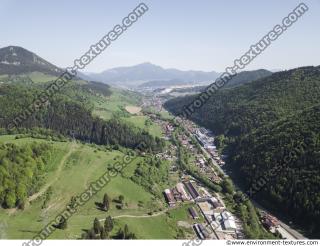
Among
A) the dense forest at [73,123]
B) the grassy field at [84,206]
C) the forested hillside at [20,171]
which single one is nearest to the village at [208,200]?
the grassy field at [84,206]

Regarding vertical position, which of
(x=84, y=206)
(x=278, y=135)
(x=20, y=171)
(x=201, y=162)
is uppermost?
(x=278, y=135)

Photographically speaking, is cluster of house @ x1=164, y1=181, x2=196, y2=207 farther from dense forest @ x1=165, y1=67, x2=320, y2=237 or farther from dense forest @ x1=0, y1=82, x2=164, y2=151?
dense forest @ x1=0, y1=82, x2=164, y2=151

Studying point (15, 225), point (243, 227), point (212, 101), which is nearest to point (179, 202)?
point (243, 227)

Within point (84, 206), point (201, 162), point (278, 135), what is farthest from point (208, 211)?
point (278, 135)

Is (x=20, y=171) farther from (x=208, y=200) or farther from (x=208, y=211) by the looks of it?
(x=208, y=200)

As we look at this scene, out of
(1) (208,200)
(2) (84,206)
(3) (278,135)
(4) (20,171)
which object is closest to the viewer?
(2) (84,206)

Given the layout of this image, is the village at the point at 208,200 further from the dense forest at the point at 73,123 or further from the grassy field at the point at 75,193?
the dense forest at the point at 73,123

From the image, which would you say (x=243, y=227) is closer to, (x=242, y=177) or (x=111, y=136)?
(x=242, y=177)

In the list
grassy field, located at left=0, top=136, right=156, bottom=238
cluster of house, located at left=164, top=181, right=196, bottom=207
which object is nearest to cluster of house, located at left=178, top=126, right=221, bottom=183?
cluster of house, located at left=164, top=181, right=196, bottom=207
